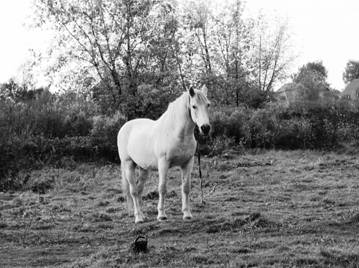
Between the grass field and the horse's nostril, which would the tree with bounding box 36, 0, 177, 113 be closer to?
the grass field

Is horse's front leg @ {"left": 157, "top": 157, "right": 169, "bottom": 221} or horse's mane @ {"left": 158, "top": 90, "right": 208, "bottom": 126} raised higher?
horse's mane @ {"left": 158, "top": 90, "right": 208, "bottom": 126}

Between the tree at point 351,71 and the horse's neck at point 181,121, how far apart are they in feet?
224

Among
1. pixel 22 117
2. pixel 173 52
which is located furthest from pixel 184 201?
pixel 173 52

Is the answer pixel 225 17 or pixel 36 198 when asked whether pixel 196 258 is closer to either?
pixel 36 198

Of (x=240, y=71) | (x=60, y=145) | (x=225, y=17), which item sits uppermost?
(x=225, y=17)

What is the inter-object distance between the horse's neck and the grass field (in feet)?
4.67

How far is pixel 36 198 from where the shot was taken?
12.9 meters

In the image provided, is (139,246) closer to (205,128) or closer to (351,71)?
(205,128)

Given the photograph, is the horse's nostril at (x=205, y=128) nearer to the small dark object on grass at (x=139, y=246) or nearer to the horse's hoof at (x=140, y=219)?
the horse's hoof at (x=140, y=219)

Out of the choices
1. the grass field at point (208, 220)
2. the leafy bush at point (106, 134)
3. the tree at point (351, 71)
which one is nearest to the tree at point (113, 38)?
the leafy bush at point (106, 134)

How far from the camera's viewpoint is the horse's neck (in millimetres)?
8883

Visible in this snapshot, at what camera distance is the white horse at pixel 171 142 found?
8648 millimetres

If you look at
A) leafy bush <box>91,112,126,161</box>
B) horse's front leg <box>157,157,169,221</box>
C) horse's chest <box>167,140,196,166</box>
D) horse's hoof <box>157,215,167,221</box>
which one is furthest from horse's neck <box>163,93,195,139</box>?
leafy bush <box>91,112,126,161</box>

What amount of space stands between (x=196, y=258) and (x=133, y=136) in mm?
4066
